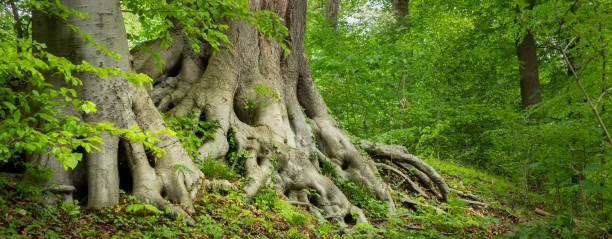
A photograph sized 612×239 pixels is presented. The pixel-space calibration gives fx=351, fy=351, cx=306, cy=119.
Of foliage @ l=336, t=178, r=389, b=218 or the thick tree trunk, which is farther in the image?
foliage @ l=336, t=178, r=389, b=218

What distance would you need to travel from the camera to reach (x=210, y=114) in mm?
5512

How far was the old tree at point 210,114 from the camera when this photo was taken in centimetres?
357

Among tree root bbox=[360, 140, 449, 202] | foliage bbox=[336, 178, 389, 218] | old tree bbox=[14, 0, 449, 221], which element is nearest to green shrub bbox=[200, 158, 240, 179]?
old tree bbox=[14, 0, 449, 221]

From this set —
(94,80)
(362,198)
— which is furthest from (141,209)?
(362,198)

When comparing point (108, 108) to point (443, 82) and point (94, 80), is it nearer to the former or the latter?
point (94, 80)

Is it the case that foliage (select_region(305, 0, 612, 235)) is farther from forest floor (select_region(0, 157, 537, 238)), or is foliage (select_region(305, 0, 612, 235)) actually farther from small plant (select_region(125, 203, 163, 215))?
small plant (select_region(125, 203, 163, 215))

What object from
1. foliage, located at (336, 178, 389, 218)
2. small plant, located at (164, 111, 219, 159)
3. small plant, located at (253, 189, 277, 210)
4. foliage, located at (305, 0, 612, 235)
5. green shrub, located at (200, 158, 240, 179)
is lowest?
foliage, located at (336, 178, 389, 218)

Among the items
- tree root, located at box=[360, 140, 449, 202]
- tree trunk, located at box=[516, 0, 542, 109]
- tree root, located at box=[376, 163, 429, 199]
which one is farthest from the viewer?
tree trunk, located at box=[516, 0, 542, 109]

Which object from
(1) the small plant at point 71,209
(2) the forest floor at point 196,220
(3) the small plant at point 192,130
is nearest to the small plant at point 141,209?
(2) the forest floor at point 196,220

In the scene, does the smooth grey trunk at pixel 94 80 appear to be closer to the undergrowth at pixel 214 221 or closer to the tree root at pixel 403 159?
the undergrowth at pixel 214 221

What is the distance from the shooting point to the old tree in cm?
357

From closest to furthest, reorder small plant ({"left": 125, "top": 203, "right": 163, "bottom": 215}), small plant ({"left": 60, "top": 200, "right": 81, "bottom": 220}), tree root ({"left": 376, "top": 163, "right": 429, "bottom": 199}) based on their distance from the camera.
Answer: small plant ({"left": 60, "top": 200, "right": 81, "bottom": 220}), small plant ({"left": 125, "top": 203, "right": 163, "bottom": 215}), tree root ({"left": 376, "top": 163, "right": 429, "bottom": 199})

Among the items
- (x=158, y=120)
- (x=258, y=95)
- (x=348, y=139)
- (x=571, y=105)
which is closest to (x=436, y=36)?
(x=348, y=139)

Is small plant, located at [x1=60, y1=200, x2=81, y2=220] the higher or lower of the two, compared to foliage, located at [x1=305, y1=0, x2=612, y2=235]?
lower
